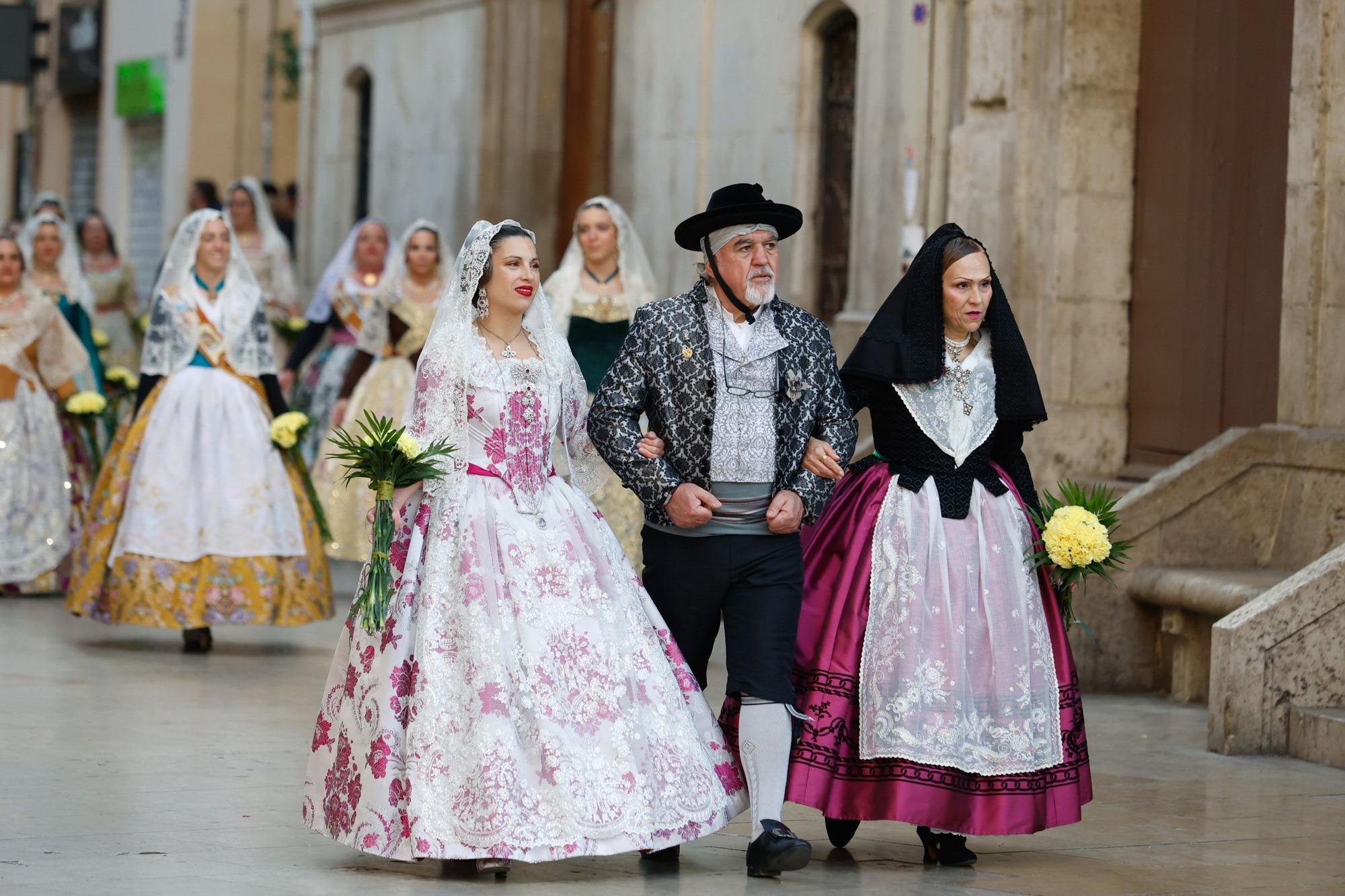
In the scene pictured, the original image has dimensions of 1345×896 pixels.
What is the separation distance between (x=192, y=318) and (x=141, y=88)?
2074 cm

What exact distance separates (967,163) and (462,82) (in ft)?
26.4

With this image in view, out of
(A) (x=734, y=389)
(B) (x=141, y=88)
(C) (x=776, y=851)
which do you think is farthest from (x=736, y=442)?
(B) (x=141, y=88)

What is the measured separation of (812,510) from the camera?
670 centimetres

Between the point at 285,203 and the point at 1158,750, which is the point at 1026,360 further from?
the point at 285,203

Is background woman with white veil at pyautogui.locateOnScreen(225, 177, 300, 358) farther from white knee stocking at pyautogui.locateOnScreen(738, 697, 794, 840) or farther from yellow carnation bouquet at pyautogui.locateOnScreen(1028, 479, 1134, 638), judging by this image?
white knee stocking at pyautogui.locateOnScreen(738, 697, 794, 840)

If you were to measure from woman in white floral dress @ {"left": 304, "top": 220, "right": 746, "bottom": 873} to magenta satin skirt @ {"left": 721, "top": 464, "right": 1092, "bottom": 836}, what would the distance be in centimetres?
28

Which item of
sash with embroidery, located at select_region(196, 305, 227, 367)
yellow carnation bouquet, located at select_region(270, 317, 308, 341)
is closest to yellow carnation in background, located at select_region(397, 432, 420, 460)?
sash with embroidery, located at select_region(196, 305, 227, 367)

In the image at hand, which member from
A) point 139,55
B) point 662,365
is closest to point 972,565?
point 662,365

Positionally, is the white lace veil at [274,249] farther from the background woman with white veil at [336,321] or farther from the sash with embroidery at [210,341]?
the sash with embroidery at [210,341]

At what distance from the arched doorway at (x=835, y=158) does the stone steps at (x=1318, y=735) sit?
6225 mm

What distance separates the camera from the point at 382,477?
21.6 ft

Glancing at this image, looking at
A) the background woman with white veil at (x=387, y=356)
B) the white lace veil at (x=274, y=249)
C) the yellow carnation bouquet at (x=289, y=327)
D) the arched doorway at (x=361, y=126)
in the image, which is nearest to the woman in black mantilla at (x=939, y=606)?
the background woman with white veil at (x=387, y=356)

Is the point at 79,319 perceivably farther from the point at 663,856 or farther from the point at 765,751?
the point at 765,751

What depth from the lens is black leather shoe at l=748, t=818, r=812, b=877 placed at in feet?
21.0
